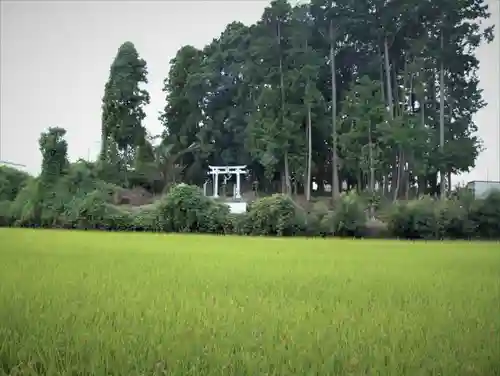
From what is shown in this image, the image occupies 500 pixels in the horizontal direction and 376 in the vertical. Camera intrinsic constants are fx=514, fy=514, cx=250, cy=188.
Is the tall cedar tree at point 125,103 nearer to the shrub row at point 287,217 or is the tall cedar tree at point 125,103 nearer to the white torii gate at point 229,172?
the white torii gate at point 229,172

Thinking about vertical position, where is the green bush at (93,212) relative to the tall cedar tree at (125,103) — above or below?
Result: below

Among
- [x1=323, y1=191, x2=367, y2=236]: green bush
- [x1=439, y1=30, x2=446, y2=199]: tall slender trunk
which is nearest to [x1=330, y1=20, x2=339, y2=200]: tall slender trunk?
[x1=439, y1=30, x2=446, y2=199]: tall slender trunk

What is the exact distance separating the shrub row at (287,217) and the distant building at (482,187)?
9.6 inches

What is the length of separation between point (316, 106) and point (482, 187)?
7205mm

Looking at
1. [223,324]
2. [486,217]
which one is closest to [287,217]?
[486,217]

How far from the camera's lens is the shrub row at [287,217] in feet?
37.3

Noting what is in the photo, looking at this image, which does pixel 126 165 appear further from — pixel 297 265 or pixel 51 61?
pixel 51 61

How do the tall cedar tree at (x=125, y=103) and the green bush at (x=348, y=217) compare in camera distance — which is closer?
the green bush at (x=348, y=217)

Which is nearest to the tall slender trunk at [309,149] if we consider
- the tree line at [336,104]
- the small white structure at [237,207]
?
the tree line at [336,104]

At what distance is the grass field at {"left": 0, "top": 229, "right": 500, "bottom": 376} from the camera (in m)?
1.34

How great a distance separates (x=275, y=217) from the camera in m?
12.3

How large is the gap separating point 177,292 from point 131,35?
121cm

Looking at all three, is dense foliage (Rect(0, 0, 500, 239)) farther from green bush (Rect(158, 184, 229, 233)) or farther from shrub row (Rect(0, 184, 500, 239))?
green bush (Rect(158, 184, 229, 233))

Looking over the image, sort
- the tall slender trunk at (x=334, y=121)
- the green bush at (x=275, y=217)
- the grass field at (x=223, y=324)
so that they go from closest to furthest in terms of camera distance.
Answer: the grass field at (x=223, y=324) < the green bush at (x=275, y=217) < the tall slender trunk at (x=334, y=121)
